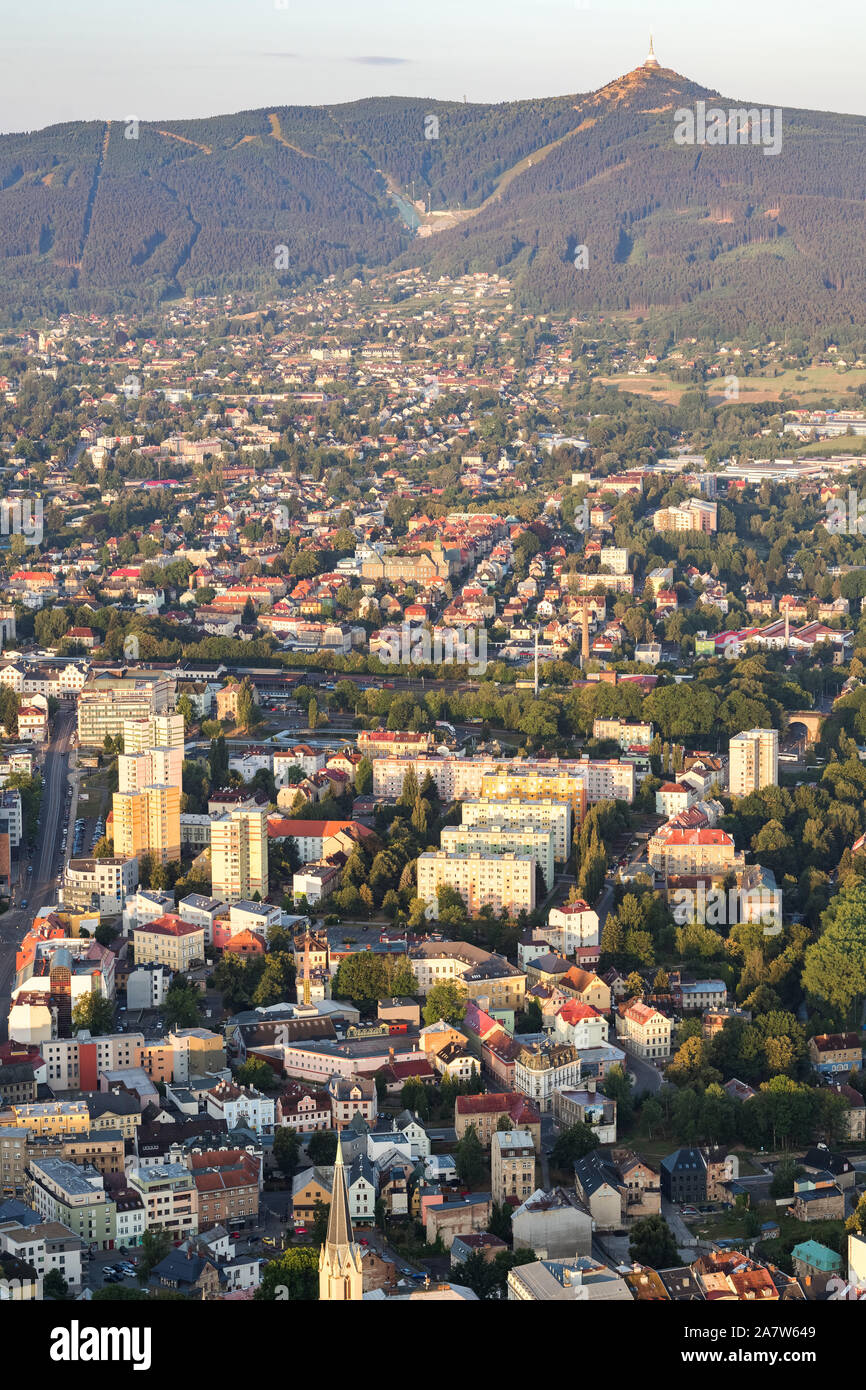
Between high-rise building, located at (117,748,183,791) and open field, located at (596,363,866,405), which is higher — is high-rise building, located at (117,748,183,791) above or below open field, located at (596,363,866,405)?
below

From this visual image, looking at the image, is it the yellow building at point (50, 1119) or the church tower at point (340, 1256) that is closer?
the church tower at point (340, 1256)

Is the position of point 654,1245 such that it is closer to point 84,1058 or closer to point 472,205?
point 84,1058

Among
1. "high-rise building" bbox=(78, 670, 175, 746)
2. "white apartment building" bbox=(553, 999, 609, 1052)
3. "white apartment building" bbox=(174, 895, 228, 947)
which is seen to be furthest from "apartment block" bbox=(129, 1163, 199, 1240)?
"high-rise building" bbox=(78, 670, 175, 746)

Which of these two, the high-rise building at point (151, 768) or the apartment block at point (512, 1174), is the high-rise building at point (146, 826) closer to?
the high-rise building at point (151, 768)

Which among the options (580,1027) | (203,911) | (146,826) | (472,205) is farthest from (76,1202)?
(472,205)

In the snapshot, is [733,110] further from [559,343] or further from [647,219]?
[559,343]

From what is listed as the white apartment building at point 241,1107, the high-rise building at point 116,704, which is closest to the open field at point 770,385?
the high-rise building at point 116,704

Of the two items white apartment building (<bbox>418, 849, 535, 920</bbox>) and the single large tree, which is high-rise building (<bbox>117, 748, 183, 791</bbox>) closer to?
white apartment building (<bbox>418, 849, 535, 920</bbox>)
